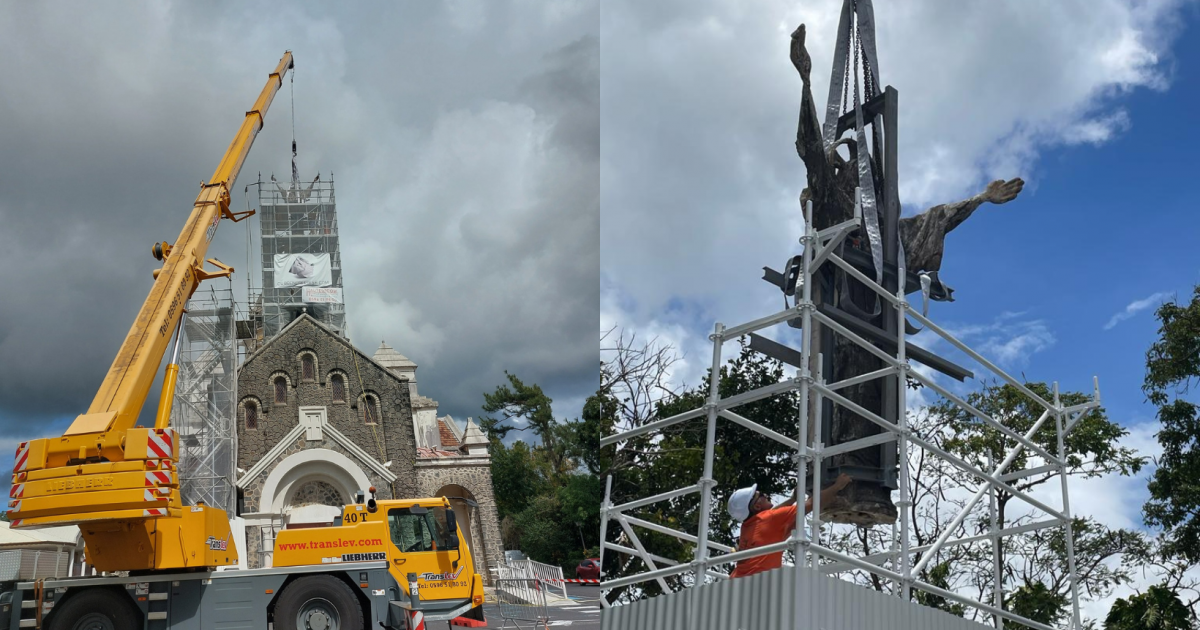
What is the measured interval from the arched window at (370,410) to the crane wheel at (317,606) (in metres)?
21.7

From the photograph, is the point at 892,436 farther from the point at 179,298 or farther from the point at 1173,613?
the point at 179,298

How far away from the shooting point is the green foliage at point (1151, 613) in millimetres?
15086

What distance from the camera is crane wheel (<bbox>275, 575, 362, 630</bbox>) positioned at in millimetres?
13117

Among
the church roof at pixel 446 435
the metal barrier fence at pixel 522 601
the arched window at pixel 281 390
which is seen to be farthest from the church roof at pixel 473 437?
the church roof at pixel 446 435

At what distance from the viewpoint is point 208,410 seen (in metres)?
30.3

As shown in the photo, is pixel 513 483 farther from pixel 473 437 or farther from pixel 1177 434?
pixel 1177 434

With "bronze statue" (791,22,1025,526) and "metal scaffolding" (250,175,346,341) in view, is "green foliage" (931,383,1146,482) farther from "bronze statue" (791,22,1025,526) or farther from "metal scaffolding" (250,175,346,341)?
"metal scaffolding" (250,175,346,341)

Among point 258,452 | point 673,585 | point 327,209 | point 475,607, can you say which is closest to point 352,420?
point 258,452

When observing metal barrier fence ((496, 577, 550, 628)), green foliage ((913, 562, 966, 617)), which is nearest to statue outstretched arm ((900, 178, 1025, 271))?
metal barrier fence ((496, 577, 550, 628))

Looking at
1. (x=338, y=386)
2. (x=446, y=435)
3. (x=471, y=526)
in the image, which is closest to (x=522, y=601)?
(x=471, y=526)

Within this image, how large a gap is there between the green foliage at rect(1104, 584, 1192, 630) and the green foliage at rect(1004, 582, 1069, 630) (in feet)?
9.26

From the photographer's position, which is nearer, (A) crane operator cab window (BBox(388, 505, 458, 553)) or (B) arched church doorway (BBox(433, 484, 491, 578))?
(A) crane operator cab window (BBox(388, 505, 458, 553))

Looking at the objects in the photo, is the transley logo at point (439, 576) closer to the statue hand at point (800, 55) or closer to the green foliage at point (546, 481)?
the statue hand at point (800, 55)

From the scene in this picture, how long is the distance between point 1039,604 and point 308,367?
971 inches
